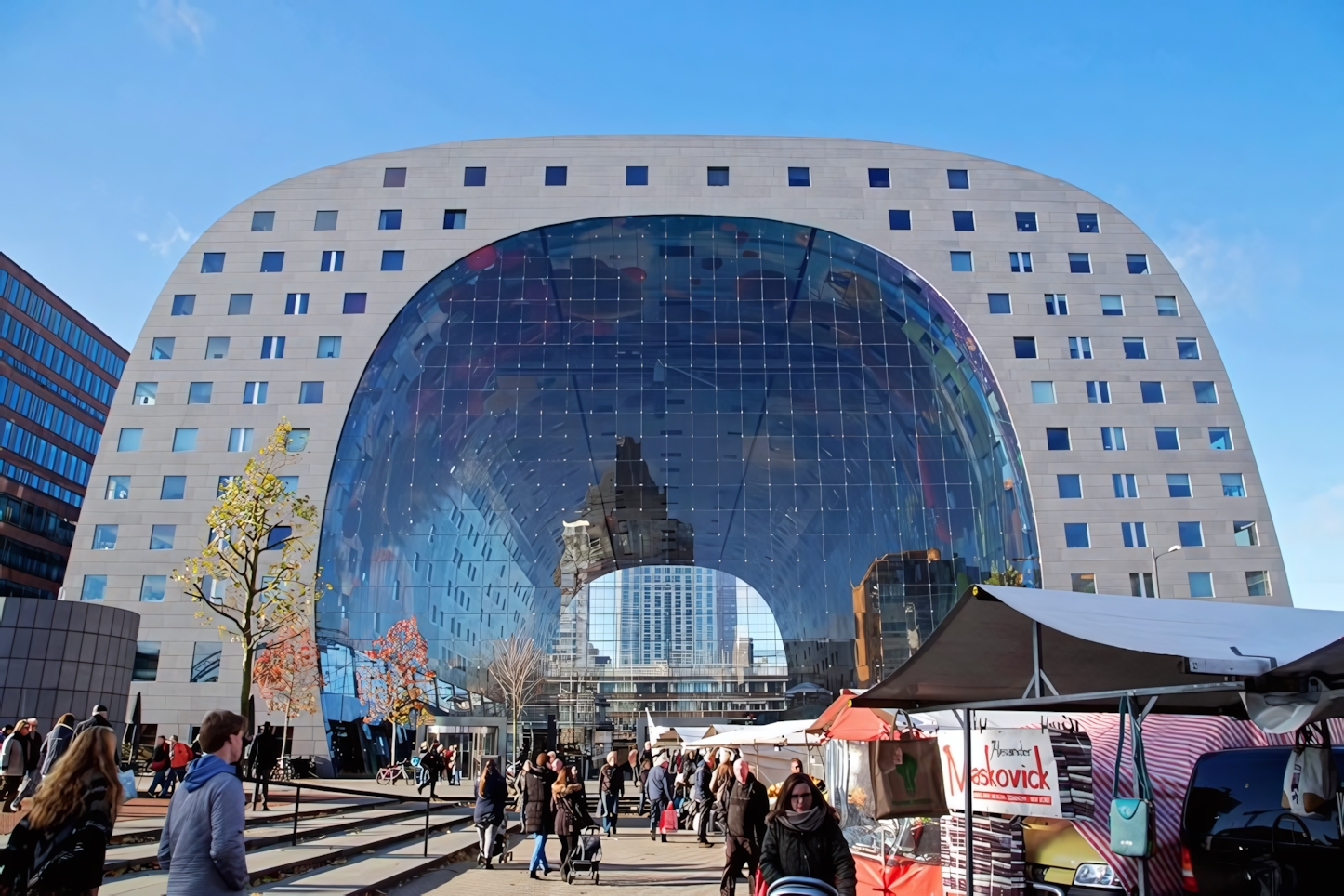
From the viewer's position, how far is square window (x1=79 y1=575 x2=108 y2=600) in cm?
4275

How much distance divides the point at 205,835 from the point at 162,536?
43.4m

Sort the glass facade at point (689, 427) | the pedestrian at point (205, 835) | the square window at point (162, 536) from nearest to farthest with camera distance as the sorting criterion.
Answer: the pedestrian at point (205, 835) < the square window at point (162, 536) < the glass facade at point (689, 427)

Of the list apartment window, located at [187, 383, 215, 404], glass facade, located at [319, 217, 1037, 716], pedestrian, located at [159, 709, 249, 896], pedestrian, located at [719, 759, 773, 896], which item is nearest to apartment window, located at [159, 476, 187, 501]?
apartment window, located at [187, 383, 215, 404]

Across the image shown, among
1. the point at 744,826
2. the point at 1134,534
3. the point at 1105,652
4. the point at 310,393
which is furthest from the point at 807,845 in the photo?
the point at 310,393

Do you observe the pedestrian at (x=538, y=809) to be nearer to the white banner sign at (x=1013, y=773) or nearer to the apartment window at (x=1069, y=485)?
the white banner sign at (x=1013, y=773)

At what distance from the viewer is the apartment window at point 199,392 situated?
45.4m

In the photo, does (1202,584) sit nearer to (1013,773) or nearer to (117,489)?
(1013,773)

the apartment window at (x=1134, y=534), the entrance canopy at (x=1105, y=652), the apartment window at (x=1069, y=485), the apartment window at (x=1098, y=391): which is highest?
the apartment window at (x=1098, y=391)

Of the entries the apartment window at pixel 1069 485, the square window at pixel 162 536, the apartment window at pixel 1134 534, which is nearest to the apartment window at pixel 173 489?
the square window at pixel 162 536

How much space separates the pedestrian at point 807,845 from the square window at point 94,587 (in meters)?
44.8

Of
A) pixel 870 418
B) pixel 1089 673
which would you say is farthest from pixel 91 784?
pixel 870 418

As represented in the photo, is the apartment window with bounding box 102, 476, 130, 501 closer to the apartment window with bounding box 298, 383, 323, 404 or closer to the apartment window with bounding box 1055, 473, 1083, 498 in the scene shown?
the apartment window with bounding box 298, 383, 323, 404

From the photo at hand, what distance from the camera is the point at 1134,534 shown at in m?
43.1

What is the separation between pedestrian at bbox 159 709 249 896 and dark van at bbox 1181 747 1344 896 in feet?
24.7
